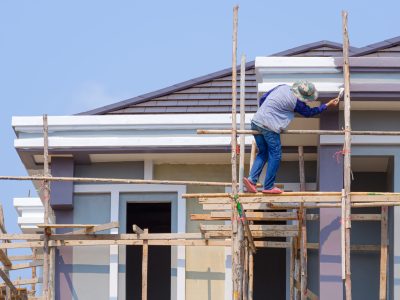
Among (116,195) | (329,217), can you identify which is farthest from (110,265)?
(329,217)

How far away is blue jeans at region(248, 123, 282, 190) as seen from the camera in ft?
60.6

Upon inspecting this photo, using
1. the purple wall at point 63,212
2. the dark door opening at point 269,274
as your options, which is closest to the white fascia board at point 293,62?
A: the purple wall at point 63,212

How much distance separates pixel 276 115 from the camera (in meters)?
18.5

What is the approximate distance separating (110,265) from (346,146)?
514cm

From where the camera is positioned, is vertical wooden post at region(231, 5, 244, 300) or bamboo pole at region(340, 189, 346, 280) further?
vertical wooden post at region(231, 5, 244, 300)

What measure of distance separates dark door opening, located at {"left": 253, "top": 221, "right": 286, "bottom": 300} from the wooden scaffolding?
11.5ft

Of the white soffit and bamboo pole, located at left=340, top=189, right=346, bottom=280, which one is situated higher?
the white soffit

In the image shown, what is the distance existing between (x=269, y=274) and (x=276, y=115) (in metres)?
8.43

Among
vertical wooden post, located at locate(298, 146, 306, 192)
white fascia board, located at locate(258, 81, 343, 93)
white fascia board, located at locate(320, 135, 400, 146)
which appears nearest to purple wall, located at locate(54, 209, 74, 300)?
vertical wooden post, located at locate(298, 146, 306, 192)

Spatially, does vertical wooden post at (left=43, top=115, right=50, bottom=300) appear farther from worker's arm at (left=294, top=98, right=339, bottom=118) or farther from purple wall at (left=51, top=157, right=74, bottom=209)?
worker's arm at (left=294, top=98, right=339, bottom=118)

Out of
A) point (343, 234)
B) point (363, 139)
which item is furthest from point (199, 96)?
point (343, 234)

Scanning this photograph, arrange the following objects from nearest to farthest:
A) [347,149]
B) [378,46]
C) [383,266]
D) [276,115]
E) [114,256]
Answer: [347,149] → [276,115] → [383,266] → [378,46] → [114,256]

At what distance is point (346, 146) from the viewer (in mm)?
18391

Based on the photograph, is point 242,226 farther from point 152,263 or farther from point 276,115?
point 152,263
